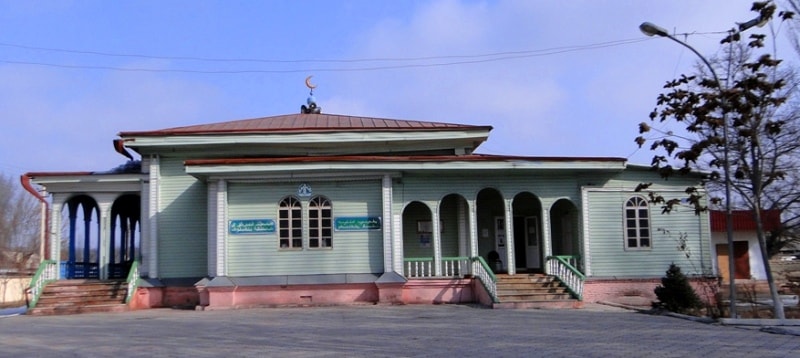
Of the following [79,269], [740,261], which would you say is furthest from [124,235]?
[740,261]

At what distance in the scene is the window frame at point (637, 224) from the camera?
73.9 feet

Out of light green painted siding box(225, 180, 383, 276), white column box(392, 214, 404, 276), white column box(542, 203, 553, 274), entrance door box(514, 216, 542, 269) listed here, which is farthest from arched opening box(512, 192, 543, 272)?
light green painted siding box(225, 180, 383, 276)

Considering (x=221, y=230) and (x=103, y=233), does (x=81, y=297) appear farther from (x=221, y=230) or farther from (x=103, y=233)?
(x=221, y=230)

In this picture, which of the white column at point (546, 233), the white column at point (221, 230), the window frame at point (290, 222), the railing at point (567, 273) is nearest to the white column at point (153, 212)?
the white column at point (221, 230)

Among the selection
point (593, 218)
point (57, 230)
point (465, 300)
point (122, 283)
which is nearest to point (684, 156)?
point (593, 218)

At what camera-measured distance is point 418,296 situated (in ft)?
70.4

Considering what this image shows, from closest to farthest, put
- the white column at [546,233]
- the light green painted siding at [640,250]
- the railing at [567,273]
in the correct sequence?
the railing at [567,273]
the white column at [546,233]
the light green painted siding at [640,250]

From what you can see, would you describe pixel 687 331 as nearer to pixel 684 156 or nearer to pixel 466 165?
pixel 684 156

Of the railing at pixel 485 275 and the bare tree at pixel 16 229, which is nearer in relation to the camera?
the railing at pixel 485 275

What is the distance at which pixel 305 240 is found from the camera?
21609 mm

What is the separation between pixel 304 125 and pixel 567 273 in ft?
31.8

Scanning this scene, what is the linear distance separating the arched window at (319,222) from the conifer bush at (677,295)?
8948mm

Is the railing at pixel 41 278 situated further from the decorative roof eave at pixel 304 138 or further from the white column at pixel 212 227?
the white column at pixel 212 227

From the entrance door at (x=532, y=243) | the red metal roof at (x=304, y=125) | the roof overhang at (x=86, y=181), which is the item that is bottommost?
the entrance door at (x=532, y=243)
